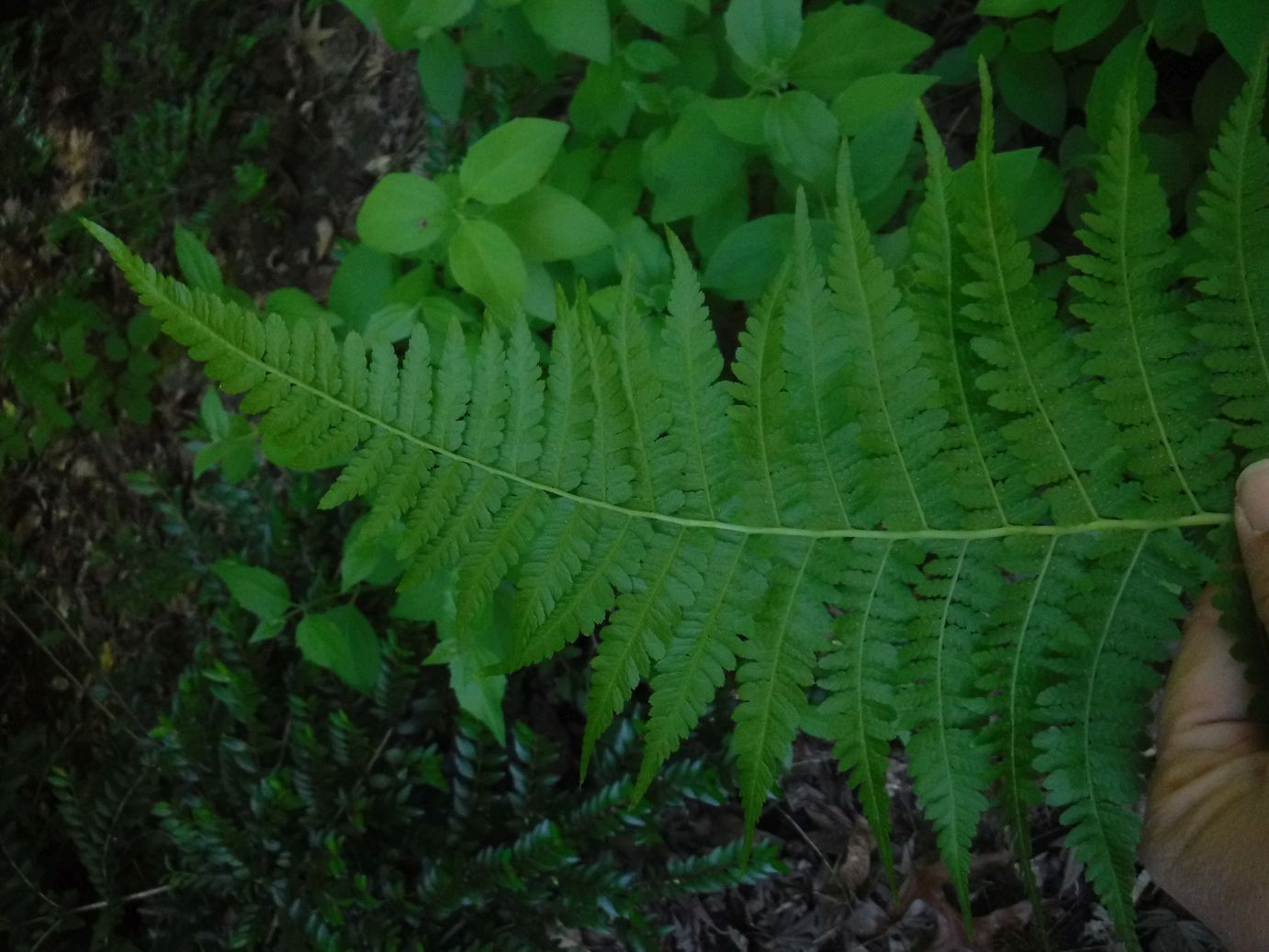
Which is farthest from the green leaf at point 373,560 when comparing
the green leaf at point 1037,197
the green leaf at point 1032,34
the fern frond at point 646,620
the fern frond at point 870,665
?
the green leaf at point 1032,34

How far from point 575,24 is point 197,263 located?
0.99m

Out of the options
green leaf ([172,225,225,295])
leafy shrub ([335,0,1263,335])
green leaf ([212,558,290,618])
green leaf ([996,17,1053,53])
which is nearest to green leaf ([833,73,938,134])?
leafy shrub ([335,0,1263,335])

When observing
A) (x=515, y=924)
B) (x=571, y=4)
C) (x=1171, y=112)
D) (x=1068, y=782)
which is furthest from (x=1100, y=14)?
(x=515, y=924)

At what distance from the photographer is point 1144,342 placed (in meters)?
1.10

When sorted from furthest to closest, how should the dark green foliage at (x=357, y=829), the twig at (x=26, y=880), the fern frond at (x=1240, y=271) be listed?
the twig at (x=26, y=880), the dark green foliage at (x=357, y=829), the fern frond at (x=1240, y=271)

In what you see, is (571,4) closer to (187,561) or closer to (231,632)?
(231,632)

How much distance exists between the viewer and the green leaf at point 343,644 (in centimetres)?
204

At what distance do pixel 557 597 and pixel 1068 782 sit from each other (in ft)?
2.22

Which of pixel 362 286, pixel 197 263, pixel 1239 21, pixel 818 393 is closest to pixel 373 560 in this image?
pixel 362 286

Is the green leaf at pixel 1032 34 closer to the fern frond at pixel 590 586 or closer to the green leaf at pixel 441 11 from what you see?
the green leaf at pixel 441 11

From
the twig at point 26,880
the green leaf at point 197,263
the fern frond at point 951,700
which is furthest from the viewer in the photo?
the twig at point 26,880

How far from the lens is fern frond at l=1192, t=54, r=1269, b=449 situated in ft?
3.28

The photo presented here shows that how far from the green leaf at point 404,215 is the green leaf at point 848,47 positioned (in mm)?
700

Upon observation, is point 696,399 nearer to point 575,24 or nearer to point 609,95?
point 575,24
